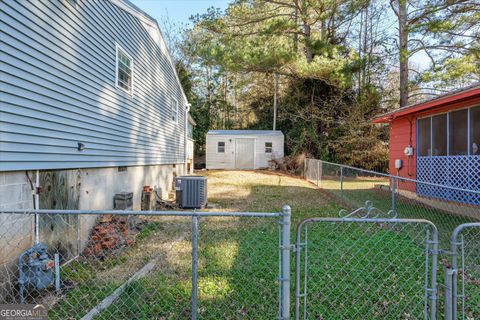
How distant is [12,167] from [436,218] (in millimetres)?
8204

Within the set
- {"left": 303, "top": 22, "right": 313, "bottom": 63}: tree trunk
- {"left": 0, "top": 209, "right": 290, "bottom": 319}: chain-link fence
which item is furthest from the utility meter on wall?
{"left": 303, "top": 22, "right": 313, "bottom": 63}: tree trunk

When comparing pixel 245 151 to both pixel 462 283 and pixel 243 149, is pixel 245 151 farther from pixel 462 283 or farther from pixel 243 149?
pixel 462 283

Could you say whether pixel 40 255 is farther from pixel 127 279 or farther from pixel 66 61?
pixel 66 61

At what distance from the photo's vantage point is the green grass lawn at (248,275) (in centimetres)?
332

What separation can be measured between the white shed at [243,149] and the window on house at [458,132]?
1347 centimetres

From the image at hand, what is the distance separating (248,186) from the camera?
1340cm

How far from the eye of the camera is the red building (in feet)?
24.5

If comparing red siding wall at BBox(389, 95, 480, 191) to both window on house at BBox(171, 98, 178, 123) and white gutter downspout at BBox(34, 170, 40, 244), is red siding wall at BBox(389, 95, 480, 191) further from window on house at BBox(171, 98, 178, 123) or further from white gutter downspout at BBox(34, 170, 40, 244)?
white gutter downspout at BBox(34, 170, 40, 244)

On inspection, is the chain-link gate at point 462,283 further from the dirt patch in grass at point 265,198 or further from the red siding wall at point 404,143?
the red siding wall at point 404,143

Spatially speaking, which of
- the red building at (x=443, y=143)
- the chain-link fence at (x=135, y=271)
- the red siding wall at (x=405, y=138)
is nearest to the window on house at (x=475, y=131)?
the red building at (x=443, y=143)

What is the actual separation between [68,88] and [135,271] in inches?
111

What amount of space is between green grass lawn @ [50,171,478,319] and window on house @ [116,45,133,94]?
3.17 metres

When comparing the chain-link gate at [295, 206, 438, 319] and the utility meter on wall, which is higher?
the utility meter on wall

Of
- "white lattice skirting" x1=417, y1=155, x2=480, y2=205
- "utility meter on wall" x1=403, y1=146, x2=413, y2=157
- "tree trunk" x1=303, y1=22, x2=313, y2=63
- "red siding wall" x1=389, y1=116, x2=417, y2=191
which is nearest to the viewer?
"white lattice skirting" x1=417, y1=155, x2=480, y2=205
